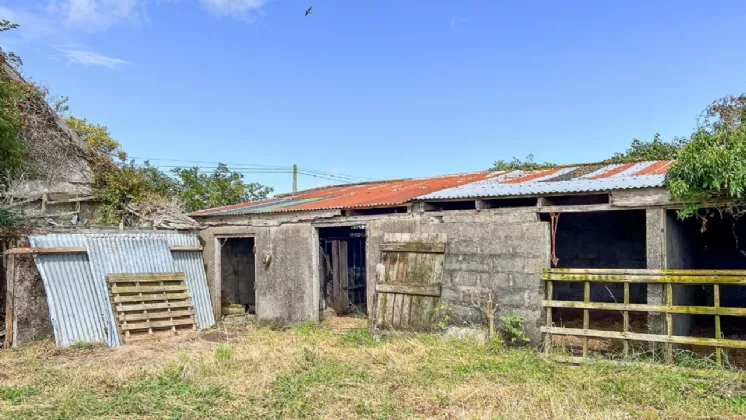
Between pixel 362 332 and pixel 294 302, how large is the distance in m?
2.02

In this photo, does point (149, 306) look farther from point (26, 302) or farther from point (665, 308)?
point (665, 308)

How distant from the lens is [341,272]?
1322cm

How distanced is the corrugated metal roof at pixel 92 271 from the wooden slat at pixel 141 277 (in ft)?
0.42

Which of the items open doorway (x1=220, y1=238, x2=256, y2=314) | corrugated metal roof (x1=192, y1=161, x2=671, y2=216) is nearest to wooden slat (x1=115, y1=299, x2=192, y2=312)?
corrugated metal roof (x1=192, y1=161, x2=671, y2=216)

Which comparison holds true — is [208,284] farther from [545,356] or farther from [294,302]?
[545,356]

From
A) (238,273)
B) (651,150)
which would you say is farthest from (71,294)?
(651,150)

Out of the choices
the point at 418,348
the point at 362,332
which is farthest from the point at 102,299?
the point at 418,348

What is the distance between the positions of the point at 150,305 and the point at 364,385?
579 cm

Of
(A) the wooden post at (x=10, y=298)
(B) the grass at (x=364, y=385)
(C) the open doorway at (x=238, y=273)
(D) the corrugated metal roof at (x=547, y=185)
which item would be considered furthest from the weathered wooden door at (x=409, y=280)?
(A) the wooden post at (x=10, y=298)

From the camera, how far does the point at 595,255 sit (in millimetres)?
11539

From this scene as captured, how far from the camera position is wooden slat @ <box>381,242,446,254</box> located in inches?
354

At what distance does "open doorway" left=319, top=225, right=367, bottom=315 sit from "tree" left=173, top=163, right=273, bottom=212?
807cm

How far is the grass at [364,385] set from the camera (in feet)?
18.5

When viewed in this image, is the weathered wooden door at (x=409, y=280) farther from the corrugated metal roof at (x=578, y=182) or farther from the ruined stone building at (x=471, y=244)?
the corrugated metal roof at (x=578, y=182)
